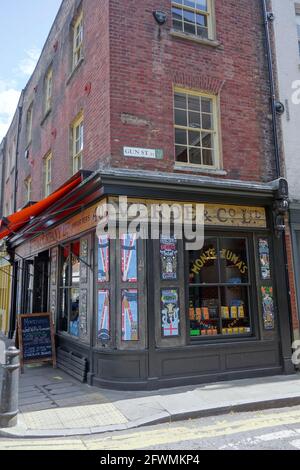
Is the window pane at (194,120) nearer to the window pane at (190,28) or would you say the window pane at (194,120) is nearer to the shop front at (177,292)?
the shop front at (177,292)

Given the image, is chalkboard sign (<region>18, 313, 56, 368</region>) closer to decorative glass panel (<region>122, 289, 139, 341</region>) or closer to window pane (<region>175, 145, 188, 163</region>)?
decorative glass panel (<region>122, 289, 139, 341</region>)

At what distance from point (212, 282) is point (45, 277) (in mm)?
6551

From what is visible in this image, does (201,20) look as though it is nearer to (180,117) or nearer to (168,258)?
(180,117)

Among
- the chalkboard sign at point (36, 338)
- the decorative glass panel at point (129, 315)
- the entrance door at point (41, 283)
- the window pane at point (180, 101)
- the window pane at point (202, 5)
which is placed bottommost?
the chalkboard sign at point (36, 338)

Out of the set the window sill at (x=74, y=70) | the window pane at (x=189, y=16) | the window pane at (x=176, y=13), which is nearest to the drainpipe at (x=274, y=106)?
the window pane at (x=189, y=16)

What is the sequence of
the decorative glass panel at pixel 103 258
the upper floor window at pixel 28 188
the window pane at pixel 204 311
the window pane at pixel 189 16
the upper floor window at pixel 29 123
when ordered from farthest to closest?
1. the upper floor window at pixel 29 123
2. the upper floor window at pixel 28 188
3. the window pane at pixel 189 16
4. the window pane at pixel 204 311
5. the decorative glass panel at pixel 103 258

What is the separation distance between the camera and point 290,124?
9539mm

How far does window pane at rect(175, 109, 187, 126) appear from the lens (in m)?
8.55

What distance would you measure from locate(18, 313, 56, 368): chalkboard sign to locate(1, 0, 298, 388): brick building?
1.10ft

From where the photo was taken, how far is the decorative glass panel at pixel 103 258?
23.7 feet

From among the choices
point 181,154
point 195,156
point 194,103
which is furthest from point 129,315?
point 194,103

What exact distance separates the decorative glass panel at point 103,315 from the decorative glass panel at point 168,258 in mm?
1149

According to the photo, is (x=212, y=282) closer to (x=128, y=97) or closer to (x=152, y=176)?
(x=152, y=176)
